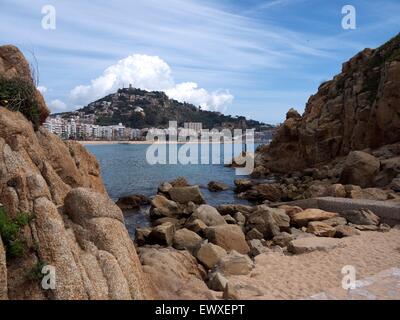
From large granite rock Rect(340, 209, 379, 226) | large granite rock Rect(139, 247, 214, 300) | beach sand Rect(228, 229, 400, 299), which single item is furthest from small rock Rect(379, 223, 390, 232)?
large granite rock Rect(139, 247, 214, 300)

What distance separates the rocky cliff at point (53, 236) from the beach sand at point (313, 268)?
12.4ft

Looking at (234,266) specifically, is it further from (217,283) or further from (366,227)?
(366,227)

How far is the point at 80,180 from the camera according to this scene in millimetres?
12172

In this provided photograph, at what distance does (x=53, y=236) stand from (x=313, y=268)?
8.16 metres

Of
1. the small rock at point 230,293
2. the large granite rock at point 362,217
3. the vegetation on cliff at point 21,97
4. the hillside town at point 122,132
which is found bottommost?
the small rock at point 230,293

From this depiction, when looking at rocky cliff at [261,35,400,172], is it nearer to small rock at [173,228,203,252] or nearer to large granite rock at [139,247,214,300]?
small rock at [173,228,203,252]

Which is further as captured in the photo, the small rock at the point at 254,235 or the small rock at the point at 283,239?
the small rock at the point at 254,235

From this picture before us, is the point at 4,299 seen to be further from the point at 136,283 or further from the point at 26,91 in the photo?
the point at 26,91

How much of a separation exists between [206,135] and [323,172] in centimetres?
13710

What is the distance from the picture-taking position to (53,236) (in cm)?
745

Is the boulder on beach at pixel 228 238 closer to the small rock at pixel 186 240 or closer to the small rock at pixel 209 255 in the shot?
the small rock at pixel 186 240

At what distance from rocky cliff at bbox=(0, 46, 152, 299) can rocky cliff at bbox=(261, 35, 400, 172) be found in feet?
114

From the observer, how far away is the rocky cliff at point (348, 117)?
38.2 meters

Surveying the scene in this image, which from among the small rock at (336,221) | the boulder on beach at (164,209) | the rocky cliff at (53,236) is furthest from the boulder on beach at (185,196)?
the rocky cliff at (53,236)
